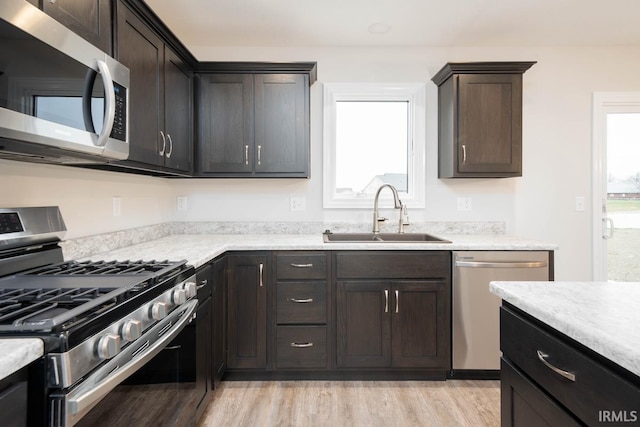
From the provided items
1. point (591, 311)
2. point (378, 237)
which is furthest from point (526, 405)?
point (378, 237)

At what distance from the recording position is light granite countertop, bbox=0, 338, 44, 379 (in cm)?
68

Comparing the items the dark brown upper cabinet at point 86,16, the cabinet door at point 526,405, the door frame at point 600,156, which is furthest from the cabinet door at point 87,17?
the door frame at point 600,156

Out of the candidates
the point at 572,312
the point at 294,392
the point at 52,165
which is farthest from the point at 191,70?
the point at 572,312

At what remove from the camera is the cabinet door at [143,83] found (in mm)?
1717

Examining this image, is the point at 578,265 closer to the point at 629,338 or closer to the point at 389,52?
the point at 389,52

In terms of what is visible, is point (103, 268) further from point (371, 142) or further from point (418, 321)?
point (371, 142)

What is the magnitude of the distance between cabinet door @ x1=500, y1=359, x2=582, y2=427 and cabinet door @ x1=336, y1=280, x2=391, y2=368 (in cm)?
121

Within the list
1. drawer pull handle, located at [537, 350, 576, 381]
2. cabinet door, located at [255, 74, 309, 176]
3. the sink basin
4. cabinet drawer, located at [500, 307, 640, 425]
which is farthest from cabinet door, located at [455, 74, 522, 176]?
drawer pull handle, located at [537, 350, 576, 381]

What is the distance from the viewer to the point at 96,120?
1.28 m

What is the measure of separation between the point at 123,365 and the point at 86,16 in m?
1.34

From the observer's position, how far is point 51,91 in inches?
44.0

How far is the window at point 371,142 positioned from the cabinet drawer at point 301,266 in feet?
2.49

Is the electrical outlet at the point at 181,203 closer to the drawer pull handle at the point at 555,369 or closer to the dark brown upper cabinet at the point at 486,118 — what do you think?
the dark brown upper cabinet at the point at 486,118

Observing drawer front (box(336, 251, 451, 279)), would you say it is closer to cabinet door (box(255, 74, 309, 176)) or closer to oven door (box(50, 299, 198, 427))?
cabinet door (box(255, 74, 309, 176))
